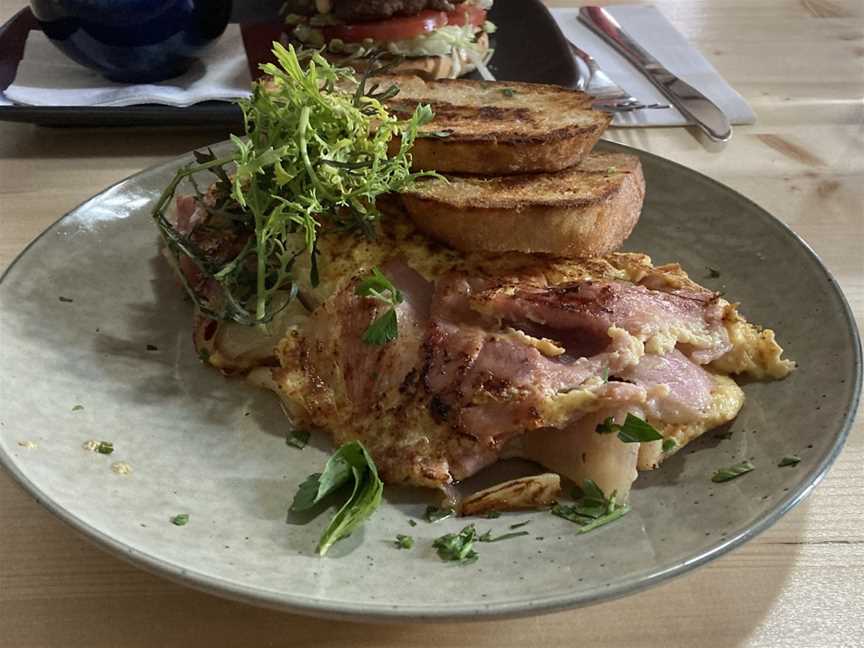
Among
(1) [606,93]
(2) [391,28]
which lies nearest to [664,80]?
(1) [606,93]

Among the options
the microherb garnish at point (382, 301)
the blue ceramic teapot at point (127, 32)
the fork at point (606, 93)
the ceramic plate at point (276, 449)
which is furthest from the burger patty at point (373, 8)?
the microherb garnish at point (382, 301)

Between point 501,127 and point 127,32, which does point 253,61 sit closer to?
point 127,32

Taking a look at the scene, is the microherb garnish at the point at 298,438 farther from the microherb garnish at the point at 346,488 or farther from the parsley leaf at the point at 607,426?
the parsley leaf at the point at 607,426

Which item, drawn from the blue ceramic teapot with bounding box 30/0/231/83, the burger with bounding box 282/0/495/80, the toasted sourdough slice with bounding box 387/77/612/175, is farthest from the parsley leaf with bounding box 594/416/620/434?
the blue ceramic teapot with bounding box 30/0/231/83

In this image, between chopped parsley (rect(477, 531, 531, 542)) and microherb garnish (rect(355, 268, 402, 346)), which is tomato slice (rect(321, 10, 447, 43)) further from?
chopped parsley (rect(477, 531, 531, 542))

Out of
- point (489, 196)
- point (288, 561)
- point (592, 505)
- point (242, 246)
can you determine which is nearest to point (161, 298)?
point (242, 246)

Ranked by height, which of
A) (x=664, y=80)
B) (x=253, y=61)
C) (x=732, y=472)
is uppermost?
(x=732, y=472)

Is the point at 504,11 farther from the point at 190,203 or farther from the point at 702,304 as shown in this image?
the point at 702,304
